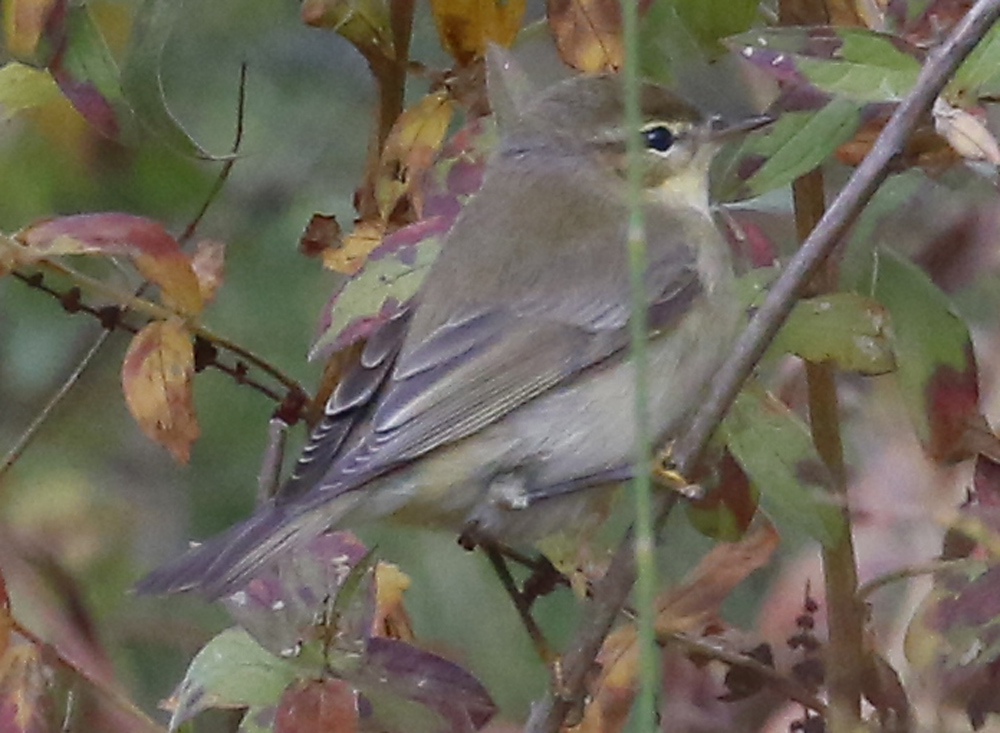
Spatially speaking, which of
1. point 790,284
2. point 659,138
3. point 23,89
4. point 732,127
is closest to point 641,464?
point 790,284

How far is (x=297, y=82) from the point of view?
4082 millimetres

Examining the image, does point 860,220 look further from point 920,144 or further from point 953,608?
point 953,608

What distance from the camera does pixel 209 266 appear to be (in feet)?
7.04

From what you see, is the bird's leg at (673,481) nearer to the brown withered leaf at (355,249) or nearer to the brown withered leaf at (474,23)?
the brown withered leaf at (355,249)

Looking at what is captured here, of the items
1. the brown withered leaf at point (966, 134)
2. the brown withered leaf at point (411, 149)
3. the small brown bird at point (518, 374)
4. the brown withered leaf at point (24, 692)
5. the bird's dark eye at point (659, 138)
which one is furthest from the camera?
the bird's dark eye at point (659, 138)

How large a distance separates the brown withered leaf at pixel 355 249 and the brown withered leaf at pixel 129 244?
171 mm

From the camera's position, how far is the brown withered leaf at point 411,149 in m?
1.98

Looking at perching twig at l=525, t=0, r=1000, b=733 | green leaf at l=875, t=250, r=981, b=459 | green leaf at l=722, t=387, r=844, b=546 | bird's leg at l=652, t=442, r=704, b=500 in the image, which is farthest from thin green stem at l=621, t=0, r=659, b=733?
green leaf at l=875, t=250, r=981, b=459

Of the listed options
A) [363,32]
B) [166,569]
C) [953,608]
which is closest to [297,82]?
[363,32]

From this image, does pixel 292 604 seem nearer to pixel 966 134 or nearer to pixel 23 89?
pixel 23 89

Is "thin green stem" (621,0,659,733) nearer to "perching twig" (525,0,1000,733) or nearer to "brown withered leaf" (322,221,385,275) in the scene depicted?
"perching twig" (525,0,1000,733)

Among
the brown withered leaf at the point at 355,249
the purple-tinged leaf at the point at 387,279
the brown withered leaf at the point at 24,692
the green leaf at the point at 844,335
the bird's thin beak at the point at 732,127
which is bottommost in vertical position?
the brown withered leaf at the point at 24,692

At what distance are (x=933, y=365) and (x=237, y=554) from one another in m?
0.79

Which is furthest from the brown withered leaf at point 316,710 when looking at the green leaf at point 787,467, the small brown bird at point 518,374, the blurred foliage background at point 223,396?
the blurred foliage background at point 223,396
